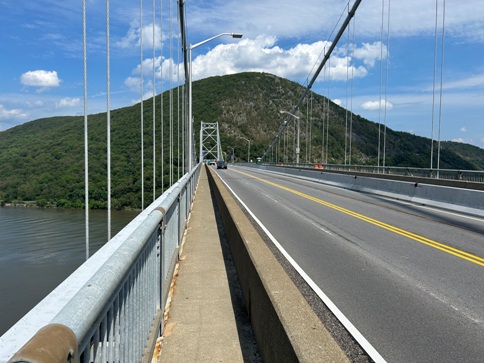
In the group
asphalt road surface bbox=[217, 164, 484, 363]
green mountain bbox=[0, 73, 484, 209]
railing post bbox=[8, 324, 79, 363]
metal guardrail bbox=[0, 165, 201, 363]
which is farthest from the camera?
green mountain bbox=[0, 73, 484, 209]

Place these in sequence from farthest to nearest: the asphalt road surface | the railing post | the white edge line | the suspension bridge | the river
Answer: the river → the asphalt road surface → the white edge line → the suspension bridge → the railing post

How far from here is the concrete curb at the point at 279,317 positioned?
9.66 ft

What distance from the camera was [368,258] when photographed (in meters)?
7.55

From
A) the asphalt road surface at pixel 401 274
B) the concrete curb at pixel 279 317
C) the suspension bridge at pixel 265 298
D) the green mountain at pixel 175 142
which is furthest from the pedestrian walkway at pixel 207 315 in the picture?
the green mountain at pixel 175 142

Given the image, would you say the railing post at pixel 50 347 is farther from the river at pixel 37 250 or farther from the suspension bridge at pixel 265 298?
the river at pixel 37 250

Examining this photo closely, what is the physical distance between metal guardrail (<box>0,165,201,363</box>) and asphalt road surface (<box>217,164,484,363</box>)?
2.24 meters

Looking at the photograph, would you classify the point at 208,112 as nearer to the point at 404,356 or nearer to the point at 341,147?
the point at 341,147

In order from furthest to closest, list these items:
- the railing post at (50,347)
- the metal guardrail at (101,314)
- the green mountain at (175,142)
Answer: the green mountain at (175,142), the metal guardrail at (101,314), the railing post at (50,347)

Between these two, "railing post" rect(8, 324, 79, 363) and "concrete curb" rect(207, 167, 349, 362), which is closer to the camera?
"railing post" rect(8, 324, 79, 363)

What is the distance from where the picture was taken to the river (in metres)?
29.9

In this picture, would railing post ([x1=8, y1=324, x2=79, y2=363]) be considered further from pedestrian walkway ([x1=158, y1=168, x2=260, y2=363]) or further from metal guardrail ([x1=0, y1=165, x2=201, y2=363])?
pedestrian walkway ([x1=158, y1=168, x2=260, y2=363])

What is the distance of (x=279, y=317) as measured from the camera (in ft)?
11.3

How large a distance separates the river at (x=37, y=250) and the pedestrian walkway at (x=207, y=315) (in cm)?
2275

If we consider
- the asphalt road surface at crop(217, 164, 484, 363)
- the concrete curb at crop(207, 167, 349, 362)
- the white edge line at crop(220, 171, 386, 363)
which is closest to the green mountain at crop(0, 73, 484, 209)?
the asphalt road surface at crop(217, 164, 484, 363)
